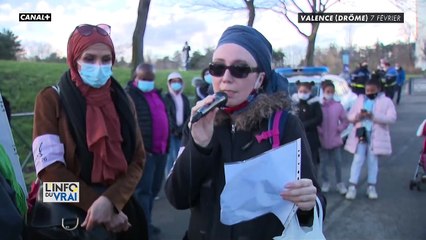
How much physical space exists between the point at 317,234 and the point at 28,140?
18.5ft

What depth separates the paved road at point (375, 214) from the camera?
18.8ft

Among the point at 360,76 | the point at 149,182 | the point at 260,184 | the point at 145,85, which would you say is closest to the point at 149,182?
the point at 149,182

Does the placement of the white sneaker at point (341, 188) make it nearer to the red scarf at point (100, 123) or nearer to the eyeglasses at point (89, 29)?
the red scarf at point (100, 123)

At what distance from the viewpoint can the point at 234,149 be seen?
1.95 meters

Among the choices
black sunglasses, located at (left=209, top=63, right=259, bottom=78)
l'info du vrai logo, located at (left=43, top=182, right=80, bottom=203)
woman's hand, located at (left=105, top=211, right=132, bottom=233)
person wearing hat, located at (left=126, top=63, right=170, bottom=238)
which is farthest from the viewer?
person wearing hat, located at (left=126, top=63, right=170, bottom=238)

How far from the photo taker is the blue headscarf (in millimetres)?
1983

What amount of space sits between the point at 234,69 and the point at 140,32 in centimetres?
548

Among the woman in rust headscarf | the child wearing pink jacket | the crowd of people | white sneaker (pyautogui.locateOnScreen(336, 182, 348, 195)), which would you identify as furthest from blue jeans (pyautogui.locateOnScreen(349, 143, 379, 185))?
the woman in rust headscarf

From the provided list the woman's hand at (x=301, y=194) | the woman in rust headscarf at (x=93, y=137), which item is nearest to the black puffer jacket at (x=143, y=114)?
the woman in rust headscarf at (x=93, y=137)

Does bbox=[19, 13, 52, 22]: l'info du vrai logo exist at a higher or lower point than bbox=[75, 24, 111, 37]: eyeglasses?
higher

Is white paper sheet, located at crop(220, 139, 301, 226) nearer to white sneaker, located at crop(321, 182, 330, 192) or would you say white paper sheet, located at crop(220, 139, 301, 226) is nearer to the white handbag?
the white handbag

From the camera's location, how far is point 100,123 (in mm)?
2701

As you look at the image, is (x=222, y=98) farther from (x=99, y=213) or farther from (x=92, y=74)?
(x=92, y=74)

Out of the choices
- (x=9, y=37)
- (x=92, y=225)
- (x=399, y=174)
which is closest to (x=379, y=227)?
(x=399, y=174)
